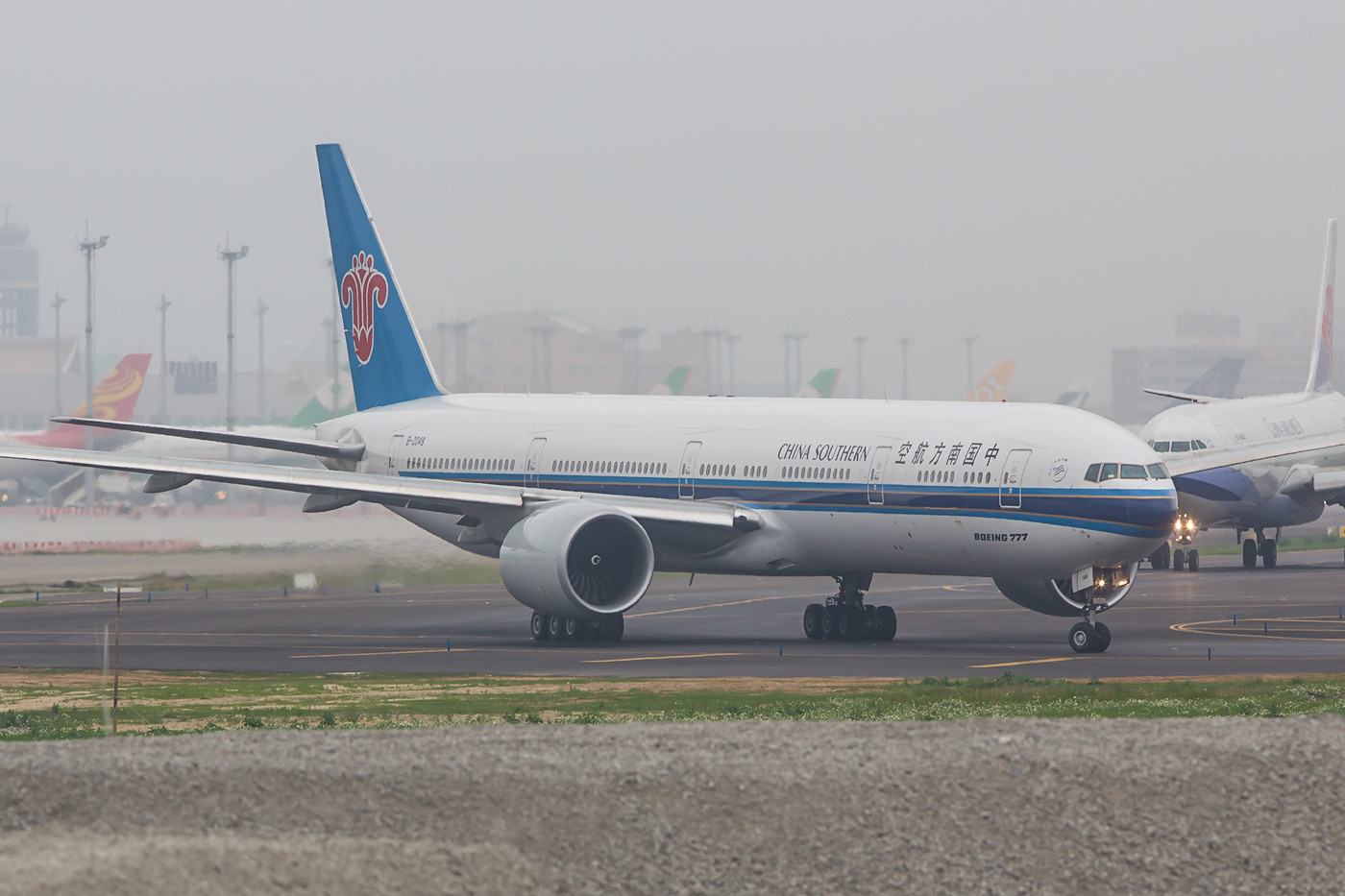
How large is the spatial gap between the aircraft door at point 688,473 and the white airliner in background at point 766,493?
0.15 ft

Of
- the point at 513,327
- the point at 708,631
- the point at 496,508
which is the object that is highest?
Result: the point at 513,327

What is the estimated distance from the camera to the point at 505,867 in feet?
36.3

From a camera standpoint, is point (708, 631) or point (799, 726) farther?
point (708, 631)

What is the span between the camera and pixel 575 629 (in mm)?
32688

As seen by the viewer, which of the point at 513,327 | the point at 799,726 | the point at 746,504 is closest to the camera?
the point at 799,726

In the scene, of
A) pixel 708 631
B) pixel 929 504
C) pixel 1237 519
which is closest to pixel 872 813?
pixel 929 504

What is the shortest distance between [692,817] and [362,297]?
102 ft

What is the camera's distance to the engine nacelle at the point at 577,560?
3102cm

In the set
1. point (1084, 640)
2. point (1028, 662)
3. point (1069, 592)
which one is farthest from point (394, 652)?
point (1084, 640)

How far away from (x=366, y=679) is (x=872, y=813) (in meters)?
14.4

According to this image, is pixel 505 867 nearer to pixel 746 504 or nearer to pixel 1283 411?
pixel 746 504

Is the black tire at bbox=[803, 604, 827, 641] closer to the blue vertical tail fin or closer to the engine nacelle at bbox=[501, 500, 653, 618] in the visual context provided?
the engine nacelle at bbox=[501, 500, 653, 618]

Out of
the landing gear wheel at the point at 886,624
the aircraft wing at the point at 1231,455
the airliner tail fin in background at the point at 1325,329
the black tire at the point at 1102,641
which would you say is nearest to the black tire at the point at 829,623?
the landing gear wheel at the point at 886,624

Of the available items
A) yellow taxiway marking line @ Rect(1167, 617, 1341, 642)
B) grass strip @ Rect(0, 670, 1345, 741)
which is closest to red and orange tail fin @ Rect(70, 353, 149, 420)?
yellow taxiway marking line @ Rect(1167, 617, 1341, 642)
